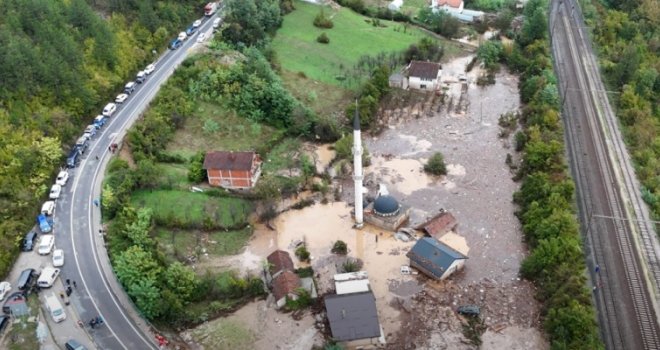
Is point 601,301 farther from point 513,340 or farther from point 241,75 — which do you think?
point 241,75

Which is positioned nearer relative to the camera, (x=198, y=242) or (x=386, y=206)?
(x=198, y=242)

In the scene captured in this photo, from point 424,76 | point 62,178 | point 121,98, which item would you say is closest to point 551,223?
point 424,76

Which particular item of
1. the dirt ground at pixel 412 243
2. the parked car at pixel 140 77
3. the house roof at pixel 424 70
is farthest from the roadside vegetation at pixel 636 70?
the parked car at pixel 140 77

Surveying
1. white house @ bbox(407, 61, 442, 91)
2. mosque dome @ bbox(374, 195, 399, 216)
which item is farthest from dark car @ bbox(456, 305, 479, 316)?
white house @ bbox(407, 61, 442, 91)

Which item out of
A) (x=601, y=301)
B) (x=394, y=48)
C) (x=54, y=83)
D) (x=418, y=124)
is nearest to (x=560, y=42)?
(x=394, y=48)

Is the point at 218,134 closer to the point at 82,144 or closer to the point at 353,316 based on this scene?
the point at 82,144

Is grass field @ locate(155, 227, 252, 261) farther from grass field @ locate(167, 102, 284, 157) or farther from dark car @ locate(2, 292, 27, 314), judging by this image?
grass field @ locate(167, 102, 284, 157)

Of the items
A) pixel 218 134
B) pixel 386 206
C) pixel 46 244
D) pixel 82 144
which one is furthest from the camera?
pixel 218 134
